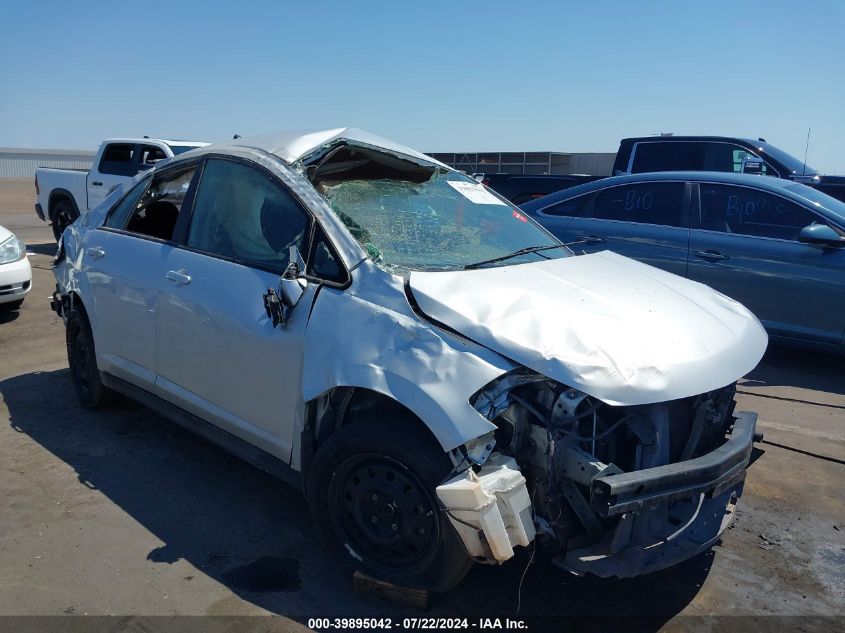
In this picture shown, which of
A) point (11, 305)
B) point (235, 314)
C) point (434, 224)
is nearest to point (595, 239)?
point (434, 224)

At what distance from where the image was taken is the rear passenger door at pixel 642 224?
22.2 feet

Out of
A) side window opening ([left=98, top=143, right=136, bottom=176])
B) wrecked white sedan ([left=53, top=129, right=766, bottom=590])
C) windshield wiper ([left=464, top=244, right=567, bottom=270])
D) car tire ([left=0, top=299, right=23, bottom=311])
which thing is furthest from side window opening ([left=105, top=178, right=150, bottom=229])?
side window opening ([left=98, top=143, right=136, bottom=176])

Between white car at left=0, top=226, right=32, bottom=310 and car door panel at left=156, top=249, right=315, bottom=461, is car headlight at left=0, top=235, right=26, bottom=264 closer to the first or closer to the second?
white car at left=0, top=226, right=32, bottom=310

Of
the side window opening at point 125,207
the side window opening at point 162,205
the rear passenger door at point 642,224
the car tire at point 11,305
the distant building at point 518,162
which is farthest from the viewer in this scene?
the distant building at point 518,162

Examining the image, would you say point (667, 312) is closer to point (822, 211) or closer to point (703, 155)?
point (822, 211)

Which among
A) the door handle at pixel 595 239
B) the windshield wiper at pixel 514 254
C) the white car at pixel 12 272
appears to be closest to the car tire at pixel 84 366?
the windshield wiper at pixel 514 254

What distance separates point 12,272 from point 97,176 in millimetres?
5424

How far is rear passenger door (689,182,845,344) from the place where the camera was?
608 centimetres

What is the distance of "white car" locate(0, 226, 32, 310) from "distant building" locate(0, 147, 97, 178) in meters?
43.2

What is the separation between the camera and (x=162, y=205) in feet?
14.9

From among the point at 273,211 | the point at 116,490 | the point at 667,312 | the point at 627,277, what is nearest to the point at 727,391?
the point at 667,312

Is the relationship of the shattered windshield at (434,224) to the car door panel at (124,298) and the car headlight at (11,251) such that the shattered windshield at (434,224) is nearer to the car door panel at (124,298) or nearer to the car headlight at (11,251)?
the car door panel at (124,298)

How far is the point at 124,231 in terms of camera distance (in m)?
4.58

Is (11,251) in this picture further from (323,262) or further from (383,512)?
(383,512)
